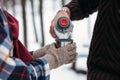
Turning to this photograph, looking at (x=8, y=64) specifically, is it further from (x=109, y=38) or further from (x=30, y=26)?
(x=30, y=26)

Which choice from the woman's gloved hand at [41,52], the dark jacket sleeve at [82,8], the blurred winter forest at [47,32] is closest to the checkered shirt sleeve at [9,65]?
the woman's gloved hand at [41,52]

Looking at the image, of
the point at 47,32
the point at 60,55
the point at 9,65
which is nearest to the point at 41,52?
the point at 60,55

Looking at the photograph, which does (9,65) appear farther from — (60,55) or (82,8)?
(82,8)

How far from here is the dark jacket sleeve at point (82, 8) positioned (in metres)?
1.58

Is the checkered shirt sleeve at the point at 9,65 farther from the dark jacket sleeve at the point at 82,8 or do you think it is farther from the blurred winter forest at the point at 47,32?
the blurred winter forest at the point at 47,32

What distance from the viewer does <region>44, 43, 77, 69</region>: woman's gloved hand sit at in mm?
1477

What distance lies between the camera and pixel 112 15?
1.25 m

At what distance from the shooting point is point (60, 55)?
1.49 m

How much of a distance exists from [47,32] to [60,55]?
500 centimetres

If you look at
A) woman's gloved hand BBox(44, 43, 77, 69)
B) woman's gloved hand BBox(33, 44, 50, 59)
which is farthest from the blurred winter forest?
woman's gloved hand BBox(44, 43, 77, 69)

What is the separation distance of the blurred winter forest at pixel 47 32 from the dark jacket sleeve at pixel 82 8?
9.55 ft

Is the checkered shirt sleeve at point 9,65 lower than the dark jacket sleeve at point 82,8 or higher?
lower

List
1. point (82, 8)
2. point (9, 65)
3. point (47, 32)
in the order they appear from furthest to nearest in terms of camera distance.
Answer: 1. point (47, 32)
2. point (82, 8)
3. point (9, 65)

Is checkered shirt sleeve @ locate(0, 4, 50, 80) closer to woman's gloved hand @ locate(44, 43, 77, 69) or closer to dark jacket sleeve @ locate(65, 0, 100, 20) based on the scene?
woman's gloved hand @ locate(44, 43, 77, 69)
